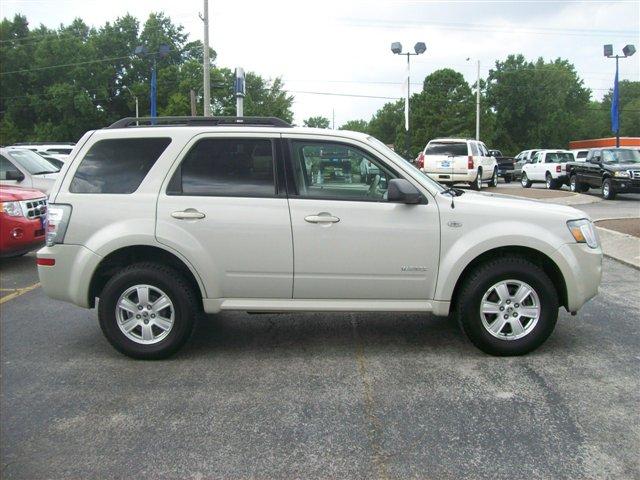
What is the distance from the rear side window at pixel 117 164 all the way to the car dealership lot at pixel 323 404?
1389mm

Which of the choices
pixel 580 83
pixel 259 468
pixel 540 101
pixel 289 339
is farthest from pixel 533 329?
pixel 580 83

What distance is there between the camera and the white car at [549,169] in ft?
83.5

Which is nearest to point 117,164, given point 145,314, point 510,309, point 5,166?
point 145,314

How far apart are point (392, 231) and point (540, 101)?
272ft

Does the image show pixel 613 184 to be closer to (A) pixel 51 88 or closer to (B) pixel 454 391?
(B) pixel 454 391

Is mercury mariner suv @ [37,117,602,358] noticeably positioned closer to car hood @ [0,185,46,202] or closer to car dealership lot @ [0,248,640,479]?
car dealership lot @ [0,248,640,479]

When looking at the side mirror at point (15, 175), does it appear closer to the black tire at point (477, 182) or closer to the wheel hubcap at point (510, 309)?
the wheel hubcap at point (510, 309)

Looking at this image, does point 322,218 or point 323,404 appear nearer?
point 323,404

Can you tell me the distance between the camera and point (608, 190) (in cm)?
1992

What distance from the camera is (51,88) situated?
68.2 m

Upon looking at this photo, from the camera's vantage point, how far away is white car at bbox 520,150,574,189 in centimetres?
2544

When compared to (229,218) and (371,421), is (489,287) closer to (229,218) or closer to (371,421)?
(371,421)

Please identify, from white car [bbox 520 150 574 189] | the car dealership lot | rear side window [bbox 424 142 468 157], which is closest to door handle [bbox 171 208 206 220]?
the car dealership lot

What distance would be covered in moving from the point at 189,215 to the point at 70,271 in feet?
3.46
